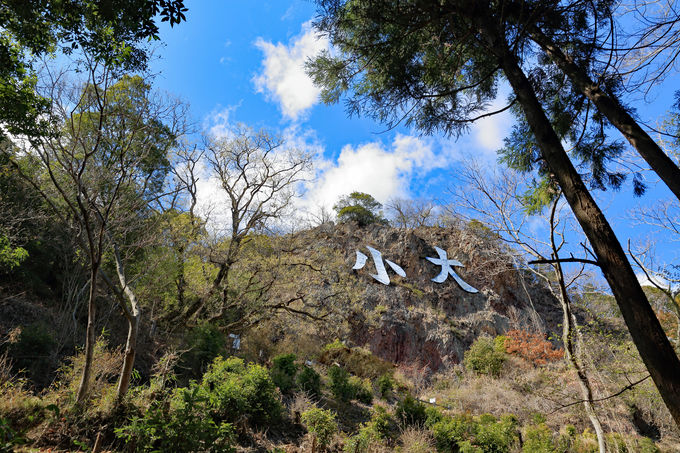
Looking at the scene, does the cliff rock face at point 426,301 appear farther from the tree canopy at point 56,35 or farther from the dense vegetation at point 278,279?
the tree canopy at point 56,35

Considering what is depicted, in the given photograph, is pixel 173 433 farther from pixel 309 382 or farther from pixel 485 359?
pixel 485 359

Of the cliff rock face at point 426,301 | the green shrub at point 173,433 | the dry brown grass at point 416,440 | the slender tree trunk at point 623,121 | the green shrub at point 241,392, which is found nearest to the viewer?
the slender tree trunk at point 623,121

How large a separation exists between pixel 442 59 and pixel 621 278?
3683 mm

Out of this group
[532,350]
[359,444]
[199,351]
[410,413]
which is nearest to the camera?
[359,444]

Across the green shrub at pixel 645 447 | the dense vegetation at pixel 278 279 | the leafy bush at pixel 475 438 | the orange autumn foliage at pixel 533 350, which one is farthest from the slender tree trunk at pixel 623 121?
the orange autumn foliage at pixel 533 350

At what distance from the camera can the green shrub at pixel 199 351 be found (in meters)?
8.34

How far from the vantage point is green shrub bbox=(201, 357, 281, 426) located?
5.60m

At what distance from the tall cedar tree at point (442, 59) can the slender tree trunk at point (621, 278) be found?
1 centimetres

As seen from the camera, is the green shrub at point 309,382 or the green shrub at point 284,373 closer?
the green shrub at point 284,373

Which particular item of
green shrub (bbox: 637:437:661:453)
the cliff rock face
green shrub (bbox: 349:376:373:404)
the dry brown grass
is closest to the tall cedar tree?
the dry brown grass

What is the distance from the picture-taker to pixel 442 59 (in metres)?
4.68

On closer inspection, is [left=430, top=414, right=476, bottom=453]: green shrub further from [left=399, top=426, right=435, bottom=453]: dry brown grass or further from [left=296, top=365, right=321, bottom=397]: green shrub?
[left=296, top=365, right=321, bottom=397]: green shrub

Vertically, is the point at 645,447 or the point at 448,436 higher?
the point at 645,447

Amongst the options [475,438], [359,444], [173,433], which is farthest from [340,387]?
[173,433]
